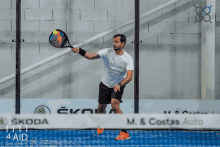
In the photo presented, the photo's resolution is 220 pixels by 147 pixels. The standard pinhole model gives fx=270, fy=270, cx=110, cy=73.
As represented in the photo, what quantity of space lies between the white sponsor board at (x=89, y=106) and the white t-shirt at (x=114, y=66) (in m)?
1.14

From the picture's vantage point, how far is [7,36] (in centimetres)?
590

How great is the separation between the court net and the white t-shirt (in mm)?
953

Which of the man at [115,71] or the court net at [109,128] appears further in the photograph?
→ the man at [115,71]

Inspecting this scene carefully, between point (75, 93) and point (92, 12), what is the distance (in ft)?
6.01

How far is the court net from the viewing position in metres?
3.50

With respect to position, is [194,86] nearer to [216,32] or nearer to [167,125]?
[216,32]

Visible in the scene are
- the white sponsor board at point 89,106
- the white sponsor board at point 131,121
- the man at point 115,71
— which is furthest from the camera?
the white sponsor board at point 89,106

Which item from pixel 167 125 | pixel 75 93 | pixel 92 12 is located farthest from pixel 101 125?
pixel 92 12

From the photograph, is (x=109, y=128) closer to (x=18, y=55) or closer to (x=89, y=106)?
(x=89, y=106)

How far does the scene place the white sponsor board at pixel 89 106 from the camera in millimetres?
5797

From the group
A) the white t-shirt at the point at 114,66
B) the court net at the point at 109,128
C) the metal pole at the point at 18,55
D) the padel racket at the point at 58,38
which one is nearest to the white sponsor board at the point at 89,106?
the metal pole at the point at 18,55

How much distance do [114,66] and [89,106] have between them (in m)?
1.46

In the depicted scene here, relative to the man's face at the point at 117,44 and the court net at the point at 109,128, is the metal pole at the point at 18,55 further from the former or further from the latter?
the man's face at the point at 117,44

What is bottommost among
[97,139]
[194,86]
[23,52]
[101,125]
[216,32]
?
[97,139]
